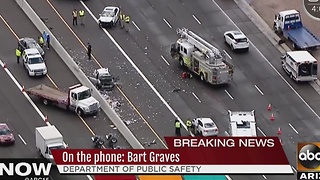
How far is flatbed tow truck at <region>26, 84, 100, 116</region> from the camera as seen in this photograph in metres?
132

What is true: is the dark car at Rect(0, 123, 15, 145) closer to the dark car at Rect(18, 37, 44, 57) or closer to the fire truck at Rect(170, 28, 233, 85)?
the dark car at Rect(18, 37, 44, 57)

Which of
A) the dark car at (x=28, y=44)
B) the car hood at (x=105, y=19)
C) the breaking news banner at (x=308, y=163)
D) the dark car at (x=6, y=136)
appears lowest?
the dark car at (x=6, y=136)

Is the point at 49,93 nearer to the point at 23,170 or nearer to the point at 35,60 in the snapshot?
the point at 35,60

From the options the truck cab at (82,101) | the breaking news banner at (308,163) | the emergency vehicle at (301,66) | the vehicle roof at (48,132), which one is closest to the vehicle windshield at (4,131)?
the vehicle roof at (48,132)

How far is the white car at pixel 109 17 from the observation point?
147 meters

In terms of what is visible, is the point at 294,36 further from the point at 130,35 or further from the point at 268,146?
the point at 268,146

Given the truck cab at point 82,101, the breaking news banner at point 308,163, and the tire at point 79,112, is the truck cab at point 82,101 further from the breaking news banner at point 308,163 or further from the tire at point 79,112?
the breaking news banner at point 308,163

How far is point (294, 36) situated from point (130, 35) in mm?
17587

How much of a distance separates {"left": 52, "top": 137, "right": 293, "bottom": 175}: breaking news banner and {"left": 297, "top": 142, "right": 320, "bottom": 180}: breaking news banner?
1.27 meters

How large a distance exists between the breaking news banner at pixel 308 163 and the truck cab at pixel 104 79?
31587 millimetres

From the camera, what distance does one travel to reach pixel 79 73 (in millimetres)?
138875

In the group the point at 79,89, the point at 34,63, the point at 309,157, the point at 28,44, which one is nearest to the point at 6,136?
the point at 79,89

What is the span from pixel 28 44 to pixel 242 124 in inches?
1005

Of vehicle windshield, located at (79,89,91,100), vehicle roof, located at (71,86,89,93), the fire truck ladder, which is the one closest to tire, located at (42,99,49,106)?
vehicle roof, located at (71,86,89,93)
